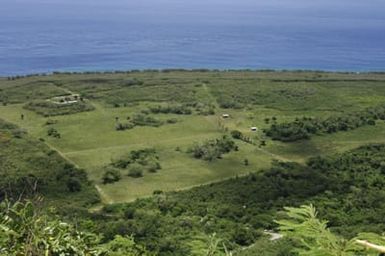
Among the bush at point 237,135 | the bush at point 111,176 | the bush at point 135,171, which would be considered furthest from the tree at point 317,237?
the bush at point 237,135

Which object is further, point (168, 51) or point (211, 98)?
point (168, 51)

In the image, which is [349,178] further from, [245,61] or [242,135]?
[245,61]

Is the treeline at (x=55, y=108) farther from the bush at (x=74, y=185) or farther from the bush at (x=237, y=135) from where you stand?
the bush at (x=74, y=185)

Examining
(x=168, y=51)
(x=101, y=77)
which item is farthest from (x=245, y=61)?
(x=101, y=77)

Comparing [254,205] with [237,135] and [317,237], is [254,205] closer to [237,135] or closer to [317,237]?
[237,135]

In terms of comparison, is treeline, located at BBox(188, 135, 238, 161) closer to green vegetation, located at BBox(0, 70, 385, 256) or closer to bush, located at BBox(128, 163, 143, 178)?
green vegetation, located at BBox(0, 70, 385, 256)

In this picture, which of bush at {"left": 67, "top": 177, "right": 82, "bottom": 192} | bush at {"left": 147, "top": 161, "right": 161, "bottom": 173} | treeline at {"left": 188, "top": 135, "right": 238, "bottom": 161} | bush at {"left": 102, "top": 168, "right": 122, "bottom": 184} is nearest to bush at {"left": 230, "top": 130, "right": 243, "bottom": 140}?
treeline at {"left": 188, "top": 135, "right": 238, "bottom": 161}
